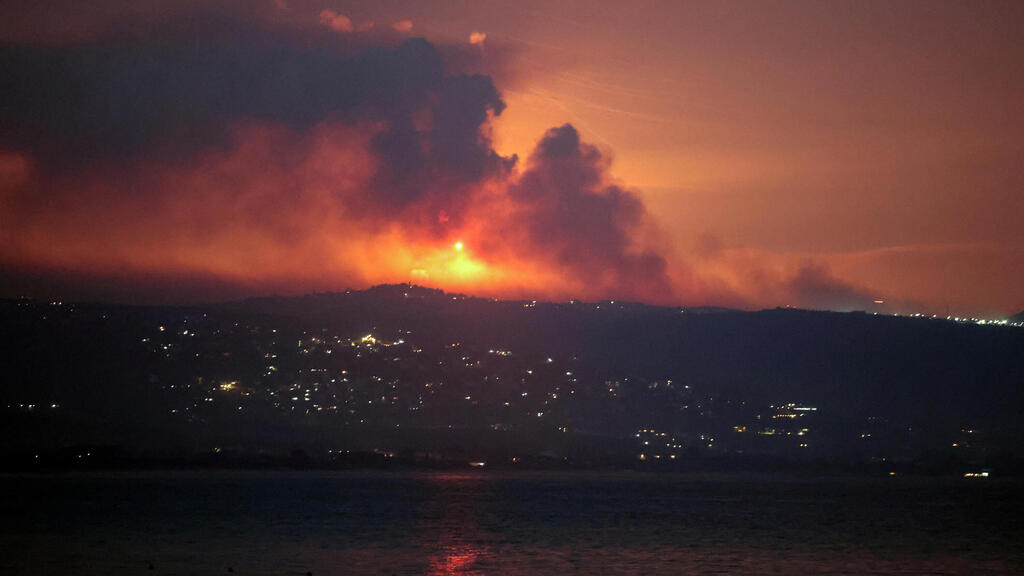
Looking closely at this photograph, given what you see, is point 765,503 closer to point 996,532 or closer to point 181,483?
point 996,532

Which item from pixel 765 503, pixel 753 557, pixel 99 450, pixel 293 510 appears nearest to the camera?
pixel 753 557

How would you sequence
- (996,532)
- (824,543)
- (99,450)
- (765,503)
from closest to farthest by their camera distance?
(824,543) → (996,532) → (765,503) → (99,450)

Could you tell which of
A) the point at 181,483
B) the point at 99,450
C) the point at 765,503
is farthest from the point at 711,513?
the point at 99,450

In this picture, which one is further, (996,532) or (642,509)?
(642,509)

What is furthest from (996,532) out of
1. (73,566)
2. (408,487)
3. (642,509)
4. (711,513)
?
(408,487)

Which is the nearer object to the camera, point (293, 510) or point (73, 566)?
point (73, 566)

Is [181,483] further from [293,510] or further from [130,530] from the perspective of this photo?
[130,530]
